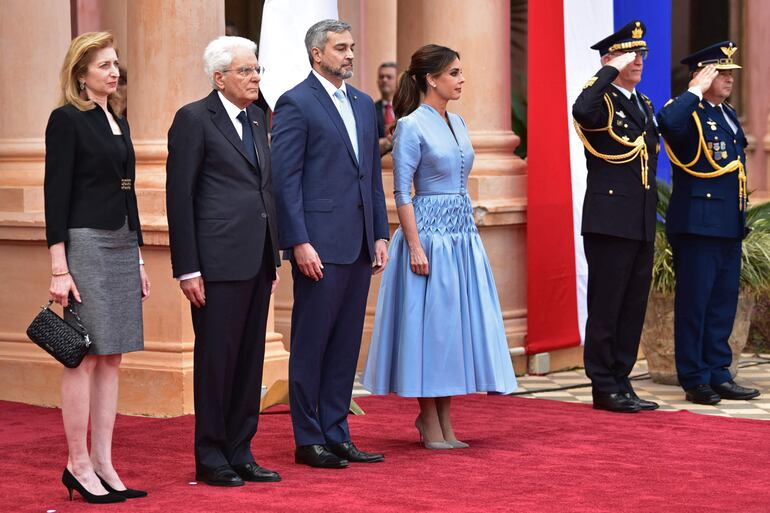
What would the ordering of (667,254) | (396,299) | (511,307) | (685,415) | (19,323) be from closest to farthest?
(396,299) < (685,415) < (19,323) < (667,254) < (511,307)

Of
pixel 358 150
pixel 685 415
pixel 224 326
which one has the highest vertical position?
pixel 358 150

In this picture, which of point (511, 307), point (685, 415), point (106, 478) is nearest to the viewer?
point (106, 478)

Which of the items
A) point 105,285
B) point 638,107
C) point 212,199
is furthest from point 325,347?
point 638,107

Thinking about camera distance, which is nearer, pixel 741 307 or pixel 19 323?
pixel 19 323

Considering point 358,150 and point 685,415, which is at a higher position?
point 358,150

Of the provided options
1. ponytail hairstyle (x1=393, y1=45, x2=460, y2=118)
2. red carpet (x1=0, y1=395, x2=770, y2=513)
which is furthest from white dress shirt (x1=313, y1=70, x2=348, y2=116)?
red carpet (x1=0, y1=395, x2=770, y2=513)

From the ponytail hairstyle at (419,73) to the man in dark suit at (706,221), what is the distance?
1846 millimetres

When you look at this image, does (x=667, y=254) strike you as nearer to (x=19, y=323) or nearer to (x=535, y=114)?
(x=535, y=114)

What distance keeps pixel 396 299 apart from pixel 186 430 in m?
1.17

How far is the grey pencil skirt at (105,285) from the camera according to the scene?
523 centimetres

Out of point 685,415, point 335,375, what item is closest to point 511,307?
point 685,415

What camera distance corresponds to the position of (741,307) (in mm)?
8828

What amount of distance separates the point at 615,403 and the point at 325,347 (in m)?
2.09

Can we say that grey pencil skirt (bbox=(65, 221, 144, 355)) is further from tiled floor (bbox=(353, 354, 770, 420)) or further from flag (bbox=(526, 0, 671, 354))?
flag (bbox=(526, 0, 671, 354))
